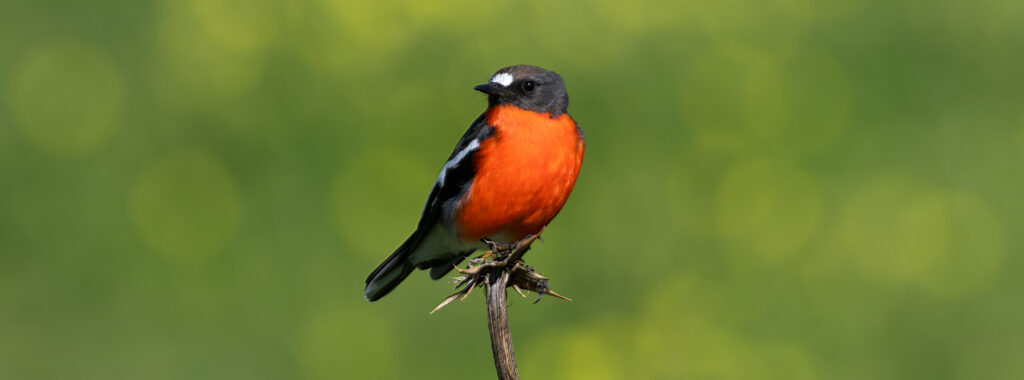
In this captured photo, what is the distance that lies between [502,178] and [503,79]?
29.2 inches

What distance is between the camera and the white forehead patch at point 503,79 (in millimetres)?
6102

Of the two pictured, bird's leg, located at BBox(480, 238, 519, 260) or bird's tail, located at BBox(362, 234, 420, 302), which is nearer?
bird's leg, located at BBox(480, 238, 519, 260)

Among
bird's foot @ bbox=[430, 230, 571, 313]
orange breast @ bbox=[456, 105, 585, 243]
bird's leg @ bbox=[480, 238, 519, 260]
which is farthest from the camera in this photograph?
orange breast @ bbox=[456, 105, 585, 243]

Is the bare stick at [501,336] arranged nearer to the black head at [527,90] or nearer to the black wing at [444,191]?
the black wing at [444,191]

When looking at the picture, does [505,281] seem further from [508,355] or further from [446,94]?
[446,94]

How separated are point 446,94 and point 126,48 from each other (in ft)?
10.8

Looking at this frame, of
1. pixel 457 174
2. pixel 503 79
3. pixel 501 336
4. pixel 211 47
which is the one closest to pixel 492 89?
pixel 503 79

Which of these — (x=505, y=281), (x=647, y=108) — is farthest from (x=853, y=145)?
(x=505, y=281)

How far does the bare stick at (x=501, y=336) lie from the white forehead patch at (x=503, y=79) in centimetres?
239

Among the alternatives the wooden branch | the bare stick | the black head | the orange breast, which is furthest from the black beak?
the bare stick

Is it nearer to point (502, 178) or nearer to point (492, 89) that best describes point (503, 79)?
point (492, 89)

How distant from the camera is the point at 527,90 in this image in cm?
615

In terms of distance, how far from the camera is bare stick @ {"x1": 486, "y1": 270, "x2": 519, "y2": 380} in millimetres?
3449

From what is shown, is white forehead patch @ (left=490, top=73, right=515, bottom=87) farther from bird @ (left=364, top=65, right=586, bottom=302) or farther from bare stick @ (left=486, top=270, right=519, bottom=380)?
bare stick @ (left=486, top=270, right=519, bottom=380)
